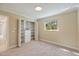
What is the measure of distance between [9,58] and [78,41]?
7.10 ft

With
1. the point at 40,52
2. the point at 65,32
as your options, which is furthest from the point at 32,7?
the point at 65,32

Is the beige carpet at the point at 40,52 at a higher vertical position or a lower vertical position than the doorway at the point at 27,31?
lower

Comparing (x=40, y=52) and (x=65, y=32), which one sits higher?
(x=65, y=32)

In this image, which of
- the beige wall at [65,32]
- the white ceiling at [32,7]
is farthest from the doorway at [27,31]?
the white ceiling at [32,7]

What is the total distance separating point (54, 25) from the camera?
2.90 metres

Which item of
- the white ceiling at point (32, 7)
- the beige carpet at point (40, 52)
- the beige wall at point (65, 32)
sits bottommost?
the beige carpet at point (40, 52)

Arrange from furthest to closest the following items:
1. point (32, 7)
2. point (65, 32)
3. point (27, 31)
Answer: point (27, 31) < point (65, 32) < point (32, 7)

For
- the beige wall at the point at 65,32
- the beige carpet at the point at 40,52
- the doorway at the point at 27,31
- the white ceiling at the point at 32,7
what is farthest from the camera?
the doorway at the point at 27,31

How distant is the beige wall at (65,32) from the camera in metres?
3.04

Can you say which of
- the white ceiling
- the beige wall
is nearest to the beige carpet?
the beige wall

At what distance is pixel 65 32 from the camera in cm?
361

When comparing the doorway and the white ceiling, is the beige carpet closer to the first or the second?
the doorway

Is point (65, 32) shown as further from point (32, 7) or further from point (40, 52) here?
point (32, 7)

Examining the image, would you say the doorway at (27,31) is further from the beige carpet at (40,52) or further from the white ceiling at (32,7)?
the white ceiling at (32,7)
